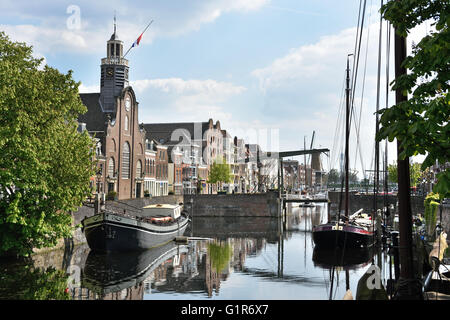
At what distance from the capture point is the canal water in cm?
2128

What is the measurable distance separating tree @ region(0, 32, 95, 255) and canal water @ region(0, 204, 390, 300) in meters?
2.67

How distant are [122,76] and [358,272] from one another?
1968 inches

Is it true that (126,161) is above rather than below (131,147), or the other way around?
below

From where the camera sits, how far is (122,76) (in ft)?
221

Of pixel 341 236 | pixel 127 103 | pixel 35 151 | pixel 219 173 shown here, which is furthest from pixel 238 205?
pixel 35 151

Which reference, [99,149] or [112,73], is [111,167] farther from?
[112,73]

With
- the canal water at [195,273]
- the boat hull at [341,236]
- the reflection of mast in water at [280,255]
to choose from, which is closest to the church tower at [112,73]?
the canal water at [195,273]

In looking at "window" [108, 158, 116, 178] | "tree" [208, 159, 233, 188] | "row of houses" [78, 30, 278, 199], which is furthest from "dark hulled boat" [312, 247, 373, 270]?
"tree" [208, 159, 233, 188]

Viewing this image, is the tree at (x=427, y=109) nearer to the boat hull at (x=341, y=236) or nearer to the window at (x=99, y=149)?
the boat hull at (x=341, y=236)

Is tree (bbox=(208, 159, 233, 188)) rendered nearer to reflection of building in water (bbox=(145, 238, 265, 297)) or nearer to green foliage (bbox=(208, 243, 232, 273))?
green foliage (bbox=(208, 243, 232, 273))

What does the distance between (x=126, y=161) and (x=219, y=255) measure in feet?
119

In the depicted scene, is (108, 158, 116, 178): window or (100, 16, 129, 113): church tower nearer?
(108, 158, 116, 178): window

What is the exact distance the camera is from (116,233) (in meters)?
33.7

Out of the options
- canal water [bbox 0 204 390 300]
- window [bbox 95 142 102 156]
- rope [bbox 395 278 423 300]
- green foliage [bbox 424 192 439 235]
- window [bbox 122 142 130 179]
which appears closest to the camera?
rope [bbox 395 278 423 300]
